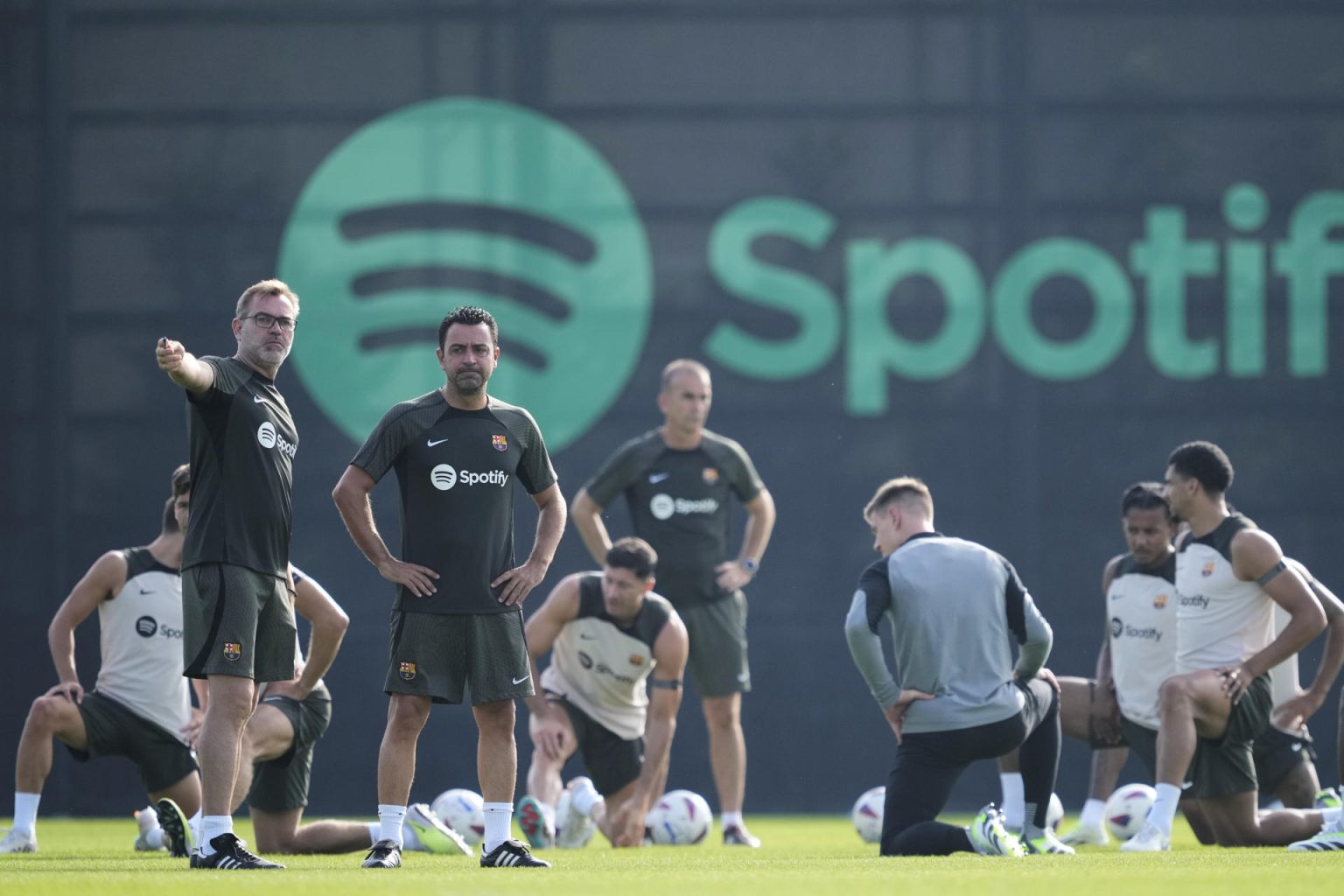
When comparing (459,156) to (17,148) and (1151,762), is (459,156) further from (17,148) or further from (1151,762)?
(1151,762)

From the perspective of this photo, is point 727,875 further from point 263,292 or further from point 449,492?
point 263,292

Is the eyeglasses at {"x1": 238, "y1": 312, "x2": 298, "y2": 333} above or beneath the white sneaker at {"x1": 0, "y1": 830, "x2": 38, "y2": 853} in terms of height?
above

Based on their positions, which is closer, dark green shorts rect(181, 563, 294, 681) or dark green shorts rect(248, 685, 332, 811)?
dark green shorts rect(181, 563, 294, 681)

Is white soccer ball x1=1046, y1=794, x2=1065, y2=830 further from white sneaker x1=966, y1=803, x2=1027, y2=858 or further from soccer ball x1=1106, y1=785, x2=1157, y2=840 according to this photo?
white sneaker x1=966, y1=803, x2=1027, y2=858

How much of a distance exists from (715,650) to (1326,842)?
144 inches

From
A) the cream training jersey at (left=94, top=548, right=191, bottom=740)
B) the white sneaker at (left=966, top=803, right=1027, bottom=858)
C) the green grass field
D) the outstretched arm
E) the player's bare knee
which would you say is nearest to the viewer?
the green grass field

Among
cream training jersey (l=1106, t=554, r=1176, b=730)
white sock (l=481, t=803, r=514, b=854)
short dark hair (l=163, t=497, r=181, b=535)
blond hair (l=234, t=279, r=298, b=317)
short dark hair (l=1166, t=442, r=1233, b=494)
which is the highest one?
blond hair (l=234, t=279, r=298, b=317)

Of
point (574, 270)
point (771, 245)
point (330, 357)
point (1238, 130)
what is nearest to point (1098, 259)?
point (1238, 130)

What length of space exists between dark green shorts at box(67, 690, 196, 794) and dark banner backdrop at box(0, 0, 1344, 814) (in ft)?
11.9

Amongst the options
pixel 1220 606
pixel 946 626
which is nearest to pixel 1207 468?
pixel 1220 606

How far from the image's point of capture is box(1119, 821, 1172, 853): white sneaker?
26.1ft

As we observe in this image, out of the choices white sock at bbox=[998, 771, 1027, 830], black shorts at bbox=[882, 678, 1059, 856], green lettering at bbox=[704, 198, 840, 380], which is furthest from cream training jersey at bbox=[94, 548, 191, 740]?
green lettering at bbox=[704, 198, 840, 380]

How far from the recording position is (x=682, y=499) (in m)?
10.5

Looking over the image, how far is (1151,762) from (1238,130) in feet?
17.5
